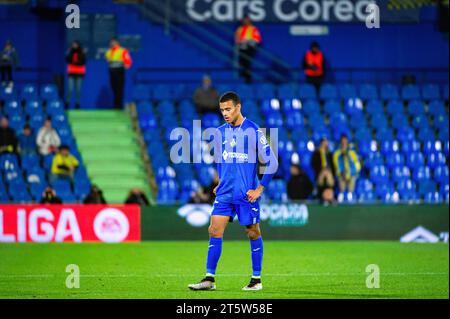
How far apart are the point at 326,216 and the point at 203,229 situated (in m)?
2.54

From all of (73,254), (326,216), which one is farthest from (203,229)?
(73,254)

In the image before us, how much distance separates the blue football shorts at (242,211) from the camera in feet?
40.4

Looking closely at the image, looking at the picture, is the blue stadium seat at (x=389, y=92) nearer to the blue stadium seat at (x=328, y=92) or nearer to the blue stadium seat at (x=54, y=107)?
the blue stadium seat at (x=328, y=92)

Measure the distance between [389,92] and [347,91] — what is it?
1.13 m

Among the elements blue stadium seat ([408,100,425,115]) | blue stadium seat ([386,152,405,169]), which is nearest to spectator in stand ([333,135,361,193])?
blue stadium seat ([386,152,405,169])

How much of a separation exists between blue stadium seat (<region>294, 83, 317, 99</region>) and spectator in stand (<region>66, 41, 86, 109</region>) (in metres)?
5.43

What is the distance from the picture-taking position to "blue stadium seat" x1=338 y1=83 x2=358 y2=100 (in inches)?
1065

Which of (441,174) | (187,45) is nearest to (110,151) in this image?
(187,45)

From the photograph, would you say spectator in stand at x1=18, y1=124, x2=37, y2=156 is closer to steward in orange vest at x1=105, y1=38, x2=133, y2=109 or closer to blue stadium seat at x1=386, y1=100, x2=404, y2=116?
steward in orange vest at x1=105, y1=38, x2=133, y2=109

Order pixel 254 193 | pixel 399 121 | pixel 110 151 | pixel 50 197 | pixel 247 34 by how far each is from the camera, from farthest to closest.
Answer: pixel 247 34 < pixel 399 121 < pixel 110 151 < pixel 50 197 < pixel 254 193

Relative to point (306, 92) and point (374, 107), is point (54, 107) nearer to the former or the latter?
point (306, 92)

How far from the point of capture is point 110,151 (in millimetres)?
25688

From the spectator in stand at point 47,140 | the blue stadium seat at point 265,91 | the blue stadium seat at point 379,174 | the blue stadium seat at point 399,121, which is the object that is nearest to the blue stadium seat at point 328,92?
the blue stadium seat at point 265,91

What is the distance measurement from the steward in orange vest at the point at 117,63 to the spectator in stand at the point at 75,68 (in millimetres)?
666
